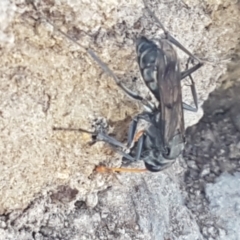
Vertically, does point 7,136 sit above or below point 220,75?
below

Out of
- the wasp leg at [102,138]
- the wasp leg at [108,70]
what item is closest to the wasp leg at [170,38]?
the wasp leg at [108,70]

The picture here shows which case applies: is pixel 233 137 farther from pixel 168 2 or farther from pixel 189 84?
pixel 168 2

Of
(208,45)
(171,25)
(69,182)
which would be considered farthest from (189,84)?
(69,182)

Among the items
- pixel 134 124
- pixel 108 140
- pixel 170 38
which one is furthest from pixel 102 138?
pixel 170 38

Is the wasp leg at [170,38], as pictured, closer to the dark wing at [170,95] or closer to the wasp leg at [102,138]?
the dark wing at [170,95]

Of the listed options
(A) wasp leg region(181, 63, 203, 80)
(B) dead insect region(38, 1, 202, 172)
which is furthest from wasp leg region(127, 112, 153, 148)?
(A) wasp leg region(181, 63, 203, 80)

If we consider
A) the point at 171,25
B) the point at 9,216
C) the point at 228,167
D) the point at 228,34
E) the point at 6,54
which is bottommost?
the point at 9,216

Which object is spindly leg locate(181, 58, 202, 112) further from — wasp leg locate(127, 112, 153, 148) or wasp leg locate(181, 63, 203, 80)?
wasp leg locate(127, 112, 153, 148)

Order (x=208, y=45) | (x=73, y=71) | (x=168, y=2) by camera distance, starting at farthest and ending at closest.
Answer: (x=208, y=45) < (x=168, y=2) < (x=73, y=71)
